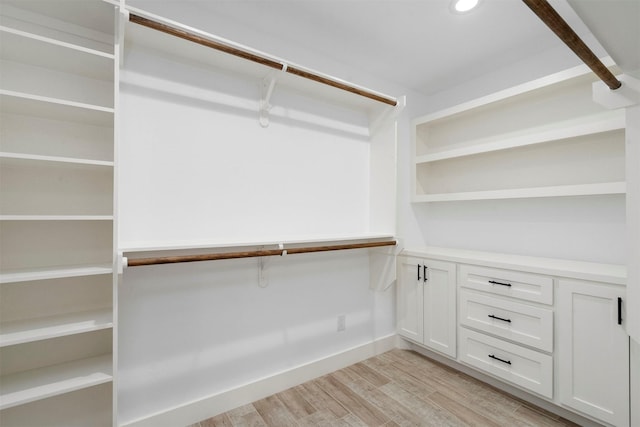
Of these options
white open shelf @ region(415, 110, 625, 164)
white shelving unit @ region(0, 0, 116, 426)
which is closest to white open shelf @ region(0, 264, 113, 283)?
white shelving unit @ region(0, 0, 116, 426)

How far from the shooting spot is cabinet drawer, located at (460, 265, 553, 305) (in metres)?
1.80

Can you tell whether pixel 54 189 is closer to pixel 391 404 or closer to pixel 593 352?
pixel 391 404

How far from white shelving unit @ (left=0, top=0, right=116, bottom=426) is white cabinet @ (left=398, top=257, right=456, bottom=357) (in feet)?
6.96

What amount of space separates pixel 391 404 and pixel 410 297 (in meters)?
0.89

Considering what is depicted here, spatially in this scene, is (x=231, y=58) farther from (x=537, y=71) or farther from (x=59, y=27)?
(x=537, y=71)

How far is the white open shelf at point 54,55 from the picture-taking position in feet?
3.78

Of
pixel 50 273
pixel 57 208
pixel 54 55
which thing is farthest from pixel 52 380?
pixel 54 55

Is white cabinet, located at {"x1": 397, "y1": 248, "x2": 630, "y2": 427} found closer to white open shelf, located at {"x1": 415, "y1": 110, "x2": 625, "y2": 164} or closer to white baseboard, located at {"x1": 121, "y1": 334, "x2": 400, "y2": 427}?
white baseboard, located at {"x1": 121, "y1": 334, "x2": 400, "y2": 427}

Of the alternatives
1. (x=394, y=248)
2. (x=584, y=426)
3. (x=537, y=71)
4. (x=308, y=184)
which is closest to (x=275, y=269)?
(x=308, y=184)

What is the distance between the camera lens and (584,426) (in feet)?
5.66

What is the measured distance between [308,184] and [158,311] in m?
1.25

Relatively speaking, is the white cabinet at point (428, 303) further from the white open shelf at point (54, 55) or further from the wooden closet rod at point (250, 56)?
the white open shelf at point (54, 55)

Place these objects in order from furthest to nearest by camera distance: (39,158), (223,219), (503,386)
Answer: (503,386), (223,219), (39,158)

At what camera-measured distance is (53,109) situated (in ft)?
4.16
